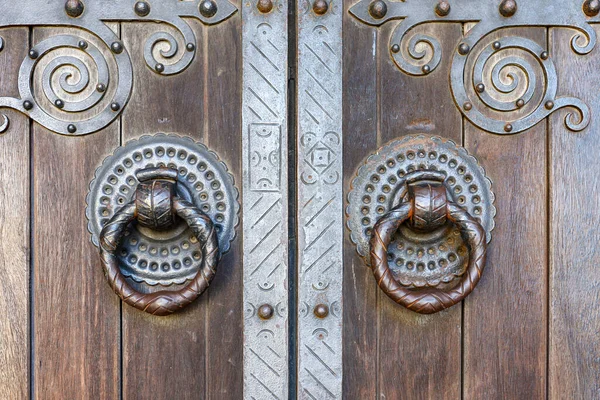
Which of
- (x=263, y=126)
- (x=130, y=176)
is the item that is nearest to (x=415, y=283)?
(x=263, y=126)

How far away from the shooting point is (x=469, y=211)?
0.83m

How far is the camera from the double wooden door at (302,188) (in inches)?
31.9

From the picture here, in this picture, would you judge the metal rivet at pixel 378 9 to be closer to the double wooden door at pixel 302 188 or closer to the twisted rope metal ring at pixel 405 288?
the double wooden door at pixel 302 188

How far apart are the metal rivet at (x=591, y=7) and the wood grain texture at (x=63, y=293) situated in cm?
71

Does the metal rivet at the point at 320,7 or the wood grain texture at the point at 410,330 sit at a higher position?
the metal rivet at the point at 320,7

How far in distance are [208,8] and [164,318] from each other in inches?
17.3

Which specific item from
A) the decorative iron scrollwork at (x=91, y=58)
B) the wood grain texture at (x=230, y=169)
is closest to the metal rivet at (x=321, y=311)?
the wood grain texture at (x=230, y=169)

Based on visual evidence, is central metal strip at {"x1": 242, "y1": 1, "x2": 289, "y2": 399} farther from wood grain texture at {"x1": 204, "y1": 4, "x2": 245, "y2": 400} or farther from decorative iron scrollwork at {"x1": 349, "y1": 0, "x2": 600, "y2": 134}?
decorative iron scrollwork at {"x1": 349, "y1": 0, "x2": 600, "y2": 134}

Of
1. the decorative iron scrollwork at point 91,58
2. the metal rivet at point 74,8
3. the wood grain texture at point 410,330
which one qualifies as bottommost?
the wood grain texture at point 410,330

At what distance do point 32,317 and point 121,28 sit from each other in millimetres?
426

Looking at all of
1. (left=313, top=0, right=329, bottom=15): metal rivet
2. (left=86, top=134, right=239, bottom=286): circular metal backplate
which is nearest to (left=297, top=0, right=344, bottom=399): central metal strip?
(left=313, top=0, right=329, bottom=15): metal rivet

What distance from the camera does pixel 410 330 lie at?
32.8 inches

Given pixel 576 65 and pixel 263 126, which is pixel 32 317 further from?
pixel 576 65

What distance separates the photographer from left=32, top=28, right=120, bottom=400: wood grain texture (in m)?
0.82
